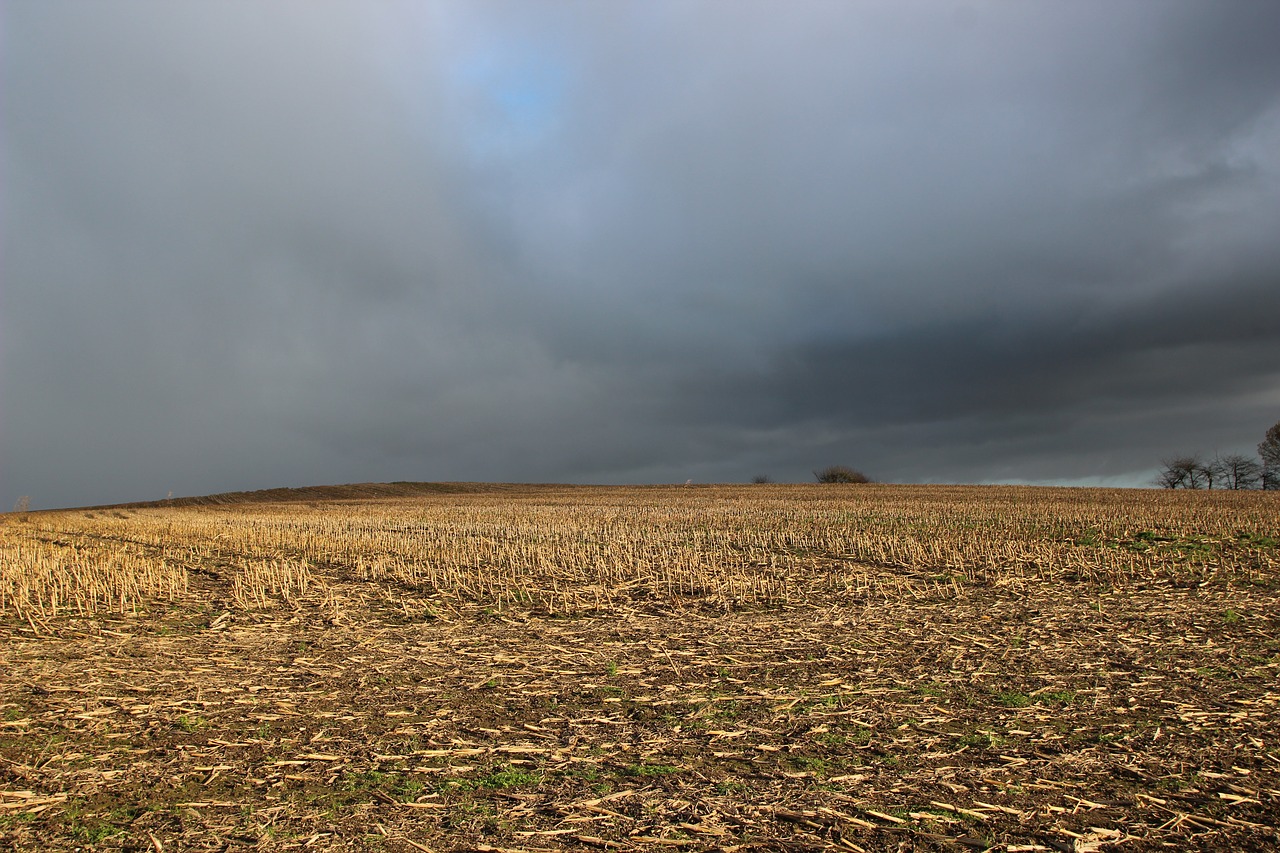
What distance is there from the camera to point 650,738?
685 cm

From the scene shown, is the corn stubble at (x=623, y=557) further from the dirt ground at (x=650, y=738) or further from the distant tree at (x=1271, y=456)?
the distant tree at (x=1271, y=456)

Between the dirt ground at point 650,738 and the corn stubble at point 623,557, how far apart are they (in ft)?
11.5

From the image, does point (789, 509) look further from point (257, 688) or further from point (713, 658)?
point (257, 688)

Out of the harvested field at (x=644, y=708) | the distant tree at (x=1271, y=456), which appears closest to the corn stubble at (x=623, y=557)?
the harvested field at (x=644, y=708)

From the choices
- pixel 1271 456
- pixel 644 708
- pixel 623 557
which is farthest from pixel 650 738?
pixel 1271 456

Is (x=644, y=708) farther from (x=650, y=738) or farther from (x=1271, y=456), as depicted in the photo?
(x=1271, y=456)

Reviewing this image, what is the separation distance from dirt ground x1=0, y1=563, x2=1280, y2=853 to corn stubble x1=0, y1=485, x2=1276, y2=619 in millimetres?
3503

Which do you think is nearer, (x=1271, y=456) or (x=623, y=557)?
(x=623, y=557)

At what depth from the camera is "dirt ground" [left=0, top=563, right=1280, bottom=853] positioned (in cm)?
516

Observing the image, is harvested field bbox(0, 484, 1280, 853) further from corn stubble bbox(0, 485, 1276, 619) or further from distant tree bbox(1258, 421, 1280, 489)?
distant tree bbox(1258, 421, 1280, 489)

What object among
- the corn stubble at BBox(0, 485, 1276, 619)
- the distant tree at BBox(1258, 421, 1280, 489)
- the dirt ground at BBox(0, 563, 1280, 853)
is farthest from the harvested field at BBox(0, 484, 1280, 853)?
the distant tree at BBox(1258, 421, 1280, 489)

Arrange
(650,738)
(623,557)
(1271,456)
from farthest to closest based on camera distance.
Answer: (1271,456), (623,557), (650,738)

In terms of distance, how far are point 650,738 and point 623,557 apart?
44.6ft

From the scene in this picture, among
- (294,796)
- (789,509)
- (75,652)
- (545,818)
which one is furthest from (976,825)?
(789,509)
